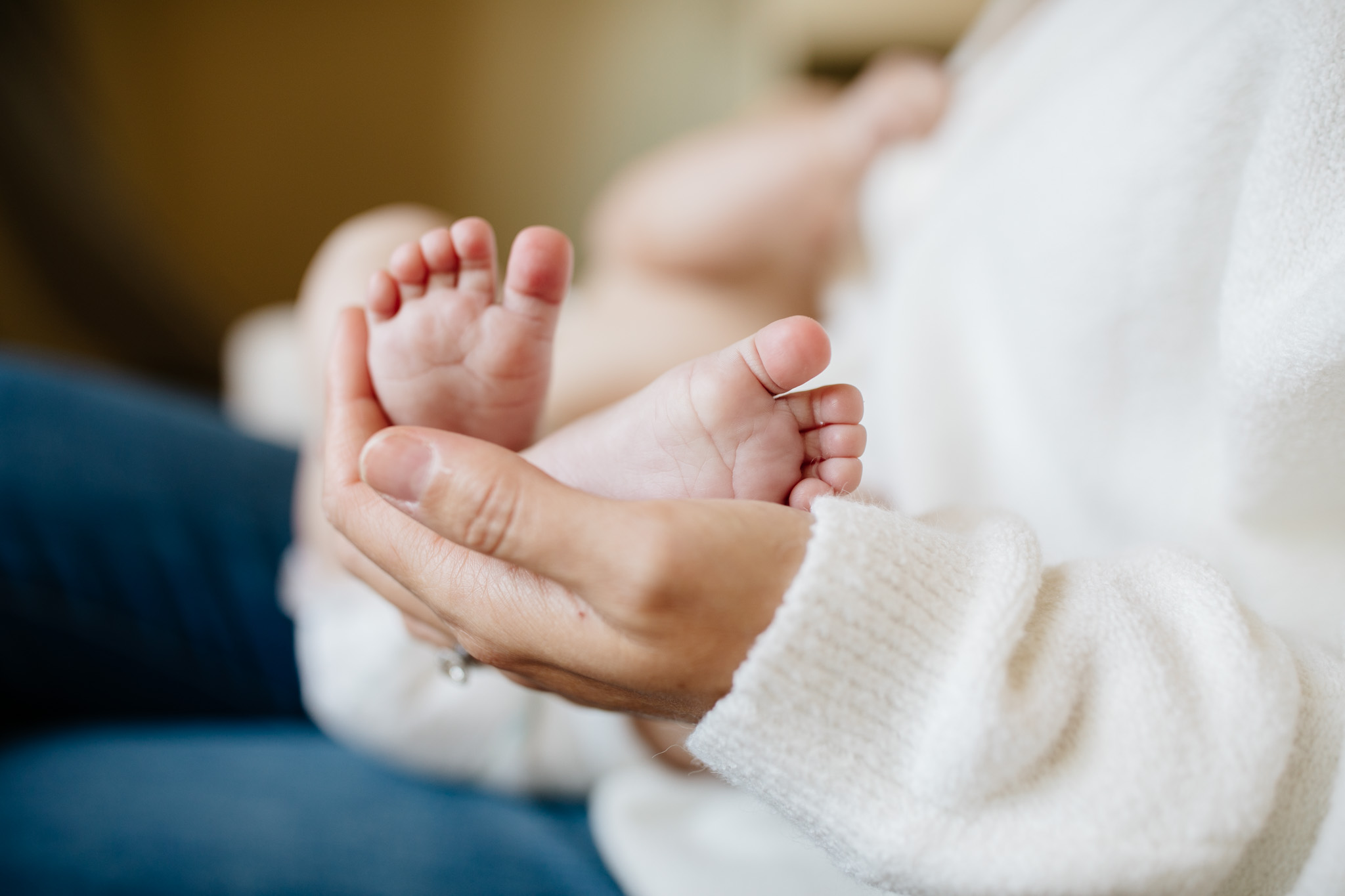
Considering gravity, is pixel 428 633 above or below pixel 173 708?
above

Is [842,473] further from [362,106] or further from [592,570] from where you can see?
[362,106]

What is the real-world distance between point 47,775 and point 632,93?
6.14 ft

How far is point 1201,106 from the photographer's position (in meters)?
0.40

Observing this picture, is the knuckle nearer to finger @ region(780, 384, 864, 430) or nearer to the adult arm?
the adult arm

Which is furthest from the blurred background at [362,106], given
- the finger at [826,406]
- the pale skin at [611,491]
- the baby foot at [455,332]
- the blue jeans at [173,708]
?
the finger at [826,406]

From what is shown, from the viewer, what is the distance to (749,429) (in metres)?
0.33

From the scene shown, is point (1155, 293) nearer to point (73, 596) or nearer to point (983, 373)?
point (983, 373)

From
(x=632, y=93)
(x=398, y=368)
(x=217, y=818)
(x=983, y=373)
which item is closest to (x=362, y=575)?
(x=398, y=368)

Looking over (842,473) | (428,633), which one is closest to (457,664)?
(428,633)

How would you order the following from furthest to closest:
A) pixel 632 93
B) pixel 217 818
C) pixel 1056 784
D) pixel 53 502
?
pixel 632 93
pixel 53 502
pixel 217 818
pixel 1056 784

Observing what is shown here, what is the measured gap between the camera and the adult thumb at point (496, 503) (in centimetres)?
26

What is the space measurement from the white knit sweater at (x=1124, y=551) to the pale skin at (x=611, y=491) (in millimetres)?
24

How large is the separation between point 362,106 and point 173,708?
166cm

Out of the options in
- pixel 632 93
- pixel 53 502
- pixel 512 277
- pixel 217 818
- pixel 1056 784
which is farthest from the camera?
pixel 632 93
